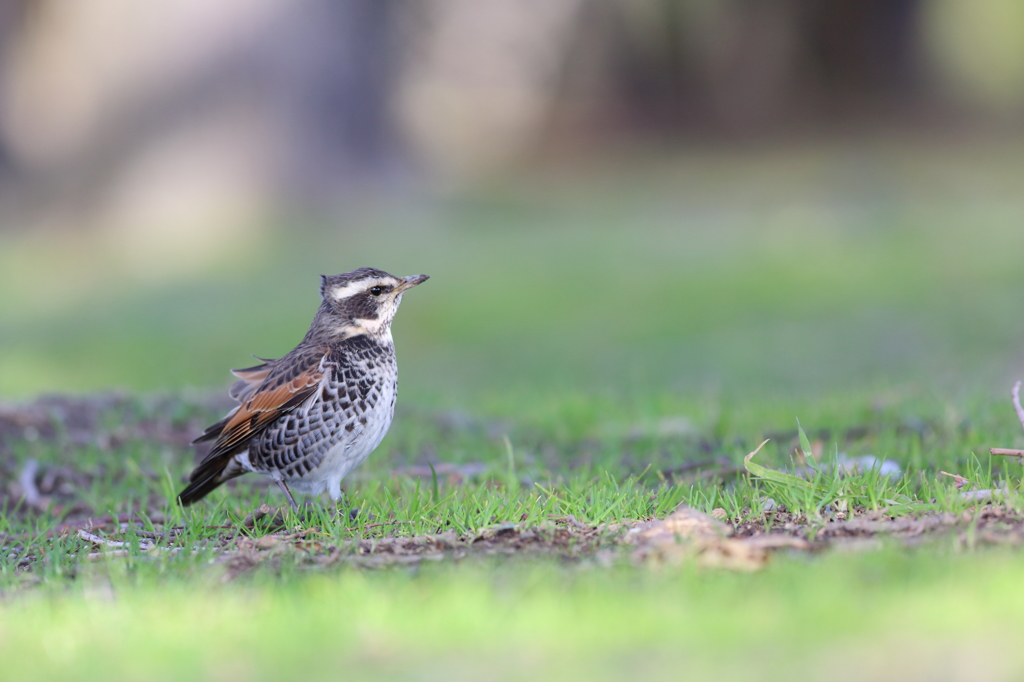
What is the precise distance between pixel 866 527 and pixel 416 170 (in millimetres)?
→ 18157

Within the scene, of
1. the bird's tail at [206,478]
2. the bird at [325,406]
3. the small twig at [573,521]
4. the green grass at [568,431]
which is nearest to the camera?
the green grass at [568,431]

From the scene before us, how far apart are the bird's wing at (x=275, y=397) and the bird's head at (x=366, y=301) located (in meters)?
0.26

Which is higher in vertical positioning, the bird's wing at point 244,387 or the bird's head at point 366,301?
the bird's head at point 366,301

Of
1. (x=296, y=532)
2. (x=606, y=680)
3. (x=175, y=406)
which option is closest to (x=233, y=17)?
(x=175, y=406)

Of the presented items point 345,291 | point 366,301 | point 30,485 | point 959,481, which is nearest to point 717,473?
point 959,481

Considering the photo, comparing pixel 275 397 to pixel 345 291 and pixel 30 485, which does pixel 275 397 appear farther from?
pixel 30 485

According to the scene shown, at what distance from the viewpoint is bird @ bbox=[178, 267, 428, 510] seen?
5.57 meters

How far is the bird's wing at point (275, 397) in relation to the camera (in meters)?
5.66

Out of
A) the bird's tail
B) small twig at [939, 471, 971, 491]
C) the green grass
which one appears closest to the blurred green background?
→ the green grass

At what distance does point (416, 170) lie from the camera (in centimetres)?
2192

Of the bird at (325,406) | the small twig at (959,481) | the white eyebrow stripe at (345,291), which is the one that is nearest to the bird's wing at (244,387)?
the bird at (325,406)

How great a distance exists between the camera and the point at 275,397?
570cm

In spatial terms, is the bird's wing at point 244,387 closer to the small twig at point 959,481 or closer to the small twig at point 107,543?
the small twig at point 107,543

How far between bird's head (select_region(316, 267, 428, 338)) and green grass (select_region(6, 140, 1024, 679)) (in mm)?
834
